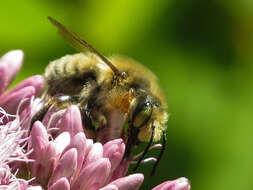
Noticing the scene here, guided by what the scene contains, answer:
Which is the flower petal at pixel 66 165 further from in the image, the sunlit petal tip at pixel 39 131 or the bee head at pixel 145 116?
the bee head at pixel 145 116

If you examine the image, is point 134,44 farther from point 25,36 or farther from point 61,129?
point 61,129

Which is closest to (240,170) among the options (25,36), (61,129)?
(25,36)

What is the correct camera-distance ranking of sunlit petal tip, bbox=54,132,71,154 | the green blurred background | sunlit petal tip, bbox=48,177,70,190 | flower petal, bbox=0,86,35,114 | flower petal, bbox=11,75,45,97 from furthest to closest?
the green blurred background
flower petal, bbox=11,75,45,97
flower petal, bbox=0,86,35,114
sunlit petal tip, bbox=54,132,71,154
sunlit petal tip, bbox=48,177,70,190

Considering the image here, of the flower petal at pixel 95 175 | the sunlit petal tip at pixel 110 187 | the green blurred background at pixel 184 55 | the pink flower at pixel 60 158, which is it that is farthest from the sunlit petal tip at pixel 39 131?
the green blurred background at pixel 184 55

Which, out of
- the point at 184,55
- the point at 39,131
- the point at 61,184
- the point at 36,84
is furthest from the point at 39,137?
the point at 184,55

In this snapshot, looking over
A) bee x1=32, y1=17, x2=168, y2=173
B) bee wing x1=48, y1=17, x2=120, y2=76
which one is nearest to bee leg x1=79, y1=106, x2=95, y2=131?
bee x1=32, y1=17, x2=168, y2=173

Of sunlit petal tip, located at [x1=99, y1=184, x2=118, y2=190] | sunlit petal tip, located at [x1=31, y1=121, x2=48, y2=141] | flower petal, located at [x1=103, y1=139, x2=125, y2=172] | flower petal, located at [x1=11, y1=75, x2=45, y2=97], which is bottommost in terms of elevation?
sunlit petal tip, located at [x1=99, y1=184, x2=118, y2=190]

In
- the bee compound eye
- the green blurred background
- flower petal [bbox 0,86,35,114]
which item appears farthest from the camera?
the green blurred background

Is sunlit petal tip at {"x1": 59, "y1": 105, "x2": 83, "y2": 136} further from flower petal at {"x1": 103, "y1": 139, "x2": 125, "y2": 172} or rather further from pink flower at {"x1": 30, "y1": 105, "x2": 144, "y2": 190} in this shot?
flower petal at {"x1": 103, "y1": 139, "x2": 125, "y2": 172}
